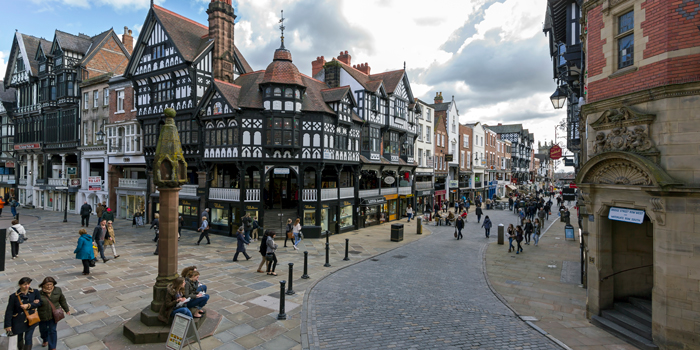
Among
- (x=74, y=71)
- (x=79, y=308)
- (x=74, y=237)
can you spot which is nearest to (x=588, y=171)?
(x=79, y=308)

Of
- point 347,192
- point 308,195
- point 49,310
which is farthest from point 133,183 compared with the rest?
point 49,310

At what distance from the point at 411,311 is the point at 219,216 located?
16903mm

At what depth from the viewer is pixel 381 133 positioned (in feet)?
95.1

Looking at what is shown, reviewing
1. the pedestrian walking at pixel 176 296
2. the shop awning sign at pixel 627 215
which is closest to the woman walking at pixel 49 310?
the pedestrian walking at pixel 176 296

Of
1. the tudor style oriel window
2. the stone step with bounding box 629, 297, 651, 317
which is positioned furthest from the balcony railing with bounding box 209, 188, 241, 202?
the tudor style oriel window

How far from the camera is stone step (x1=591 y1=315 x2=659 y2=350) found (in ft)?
23.4

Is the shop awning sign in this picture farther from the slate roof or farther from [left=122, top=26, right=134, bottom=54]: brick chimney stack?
[left=122, top=26, right=134, bottom=54]: brick chimney stack

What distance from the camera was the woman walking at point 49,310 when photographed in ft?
19.9

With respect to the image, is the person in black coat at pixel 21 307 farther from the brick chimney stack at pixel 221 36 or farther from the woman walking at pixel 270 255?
the brick chimney stack at pixel 221 36

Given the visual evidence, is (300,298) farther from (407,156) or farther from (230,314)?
(407,156)

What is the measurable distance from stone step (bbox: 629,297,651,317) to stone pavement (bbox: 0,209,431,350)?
841 centimetres

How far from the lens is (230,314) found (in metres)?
8.57

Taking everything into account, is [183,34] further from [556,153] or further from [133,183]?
[556,153]

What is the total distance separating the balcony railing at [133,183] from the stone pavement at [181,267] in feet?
24.9
